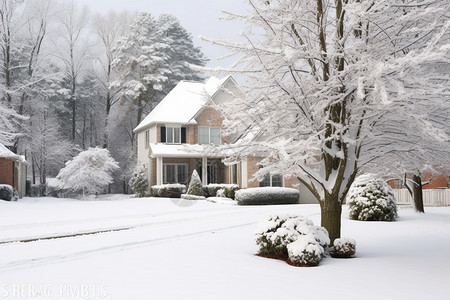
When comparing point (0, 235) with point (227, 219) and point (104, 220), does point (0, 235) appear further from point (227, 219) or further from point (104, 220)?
point (227, 219)

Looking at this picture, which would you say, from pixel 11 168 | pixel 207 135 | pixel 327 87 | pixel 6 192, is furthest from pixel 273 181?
pixel 327 87

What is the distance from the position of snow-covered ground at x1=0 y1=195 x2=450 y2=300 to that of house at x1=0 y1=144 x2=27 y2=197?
1751 centimetres

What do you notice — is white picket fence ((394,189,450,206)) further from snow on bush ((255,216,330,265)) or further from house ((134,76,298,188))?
snow on bush ((255,216,330,265))

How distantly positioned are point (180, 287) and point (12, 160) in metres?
27.7

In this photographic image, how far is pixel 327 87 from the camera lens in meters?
7.67

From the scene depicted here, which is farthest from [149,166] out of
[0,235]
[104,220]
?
[0,235]

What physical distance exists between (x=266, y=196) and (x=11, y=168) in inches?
713

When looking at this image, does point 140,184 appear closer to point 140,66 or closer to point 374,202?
point 140,66

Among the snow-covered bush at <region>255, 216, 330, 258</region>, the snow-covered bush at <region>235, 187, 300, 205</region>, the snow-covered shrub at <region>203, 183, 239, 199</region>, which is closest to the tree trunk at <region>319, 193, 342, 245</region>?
the snow-covered bush at <region>255, 216, 330, 258</region>

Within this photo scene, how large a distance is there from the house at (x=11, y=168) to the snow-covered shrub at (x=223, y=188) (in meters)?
13.6

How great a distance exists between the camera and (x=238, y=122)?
9.12 metres

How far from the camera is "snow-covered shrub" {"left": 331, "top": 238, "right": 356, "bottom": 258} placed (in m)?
8.99

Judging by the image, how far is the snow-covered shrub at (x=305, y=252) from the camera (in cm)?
823

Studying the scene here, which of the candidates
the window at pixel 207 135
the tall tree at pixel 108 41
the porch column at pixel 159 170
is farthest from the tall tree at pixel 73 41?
the window at pixel 207 135
